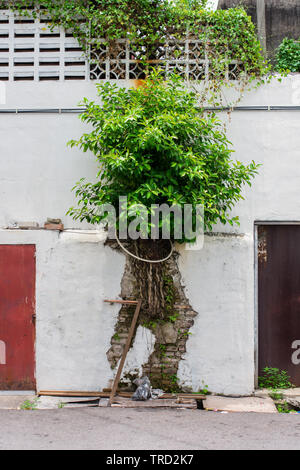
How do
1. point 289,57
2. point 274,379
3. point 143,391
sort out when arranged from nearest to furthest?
point 143,391 < point 274,379 < point 289,57

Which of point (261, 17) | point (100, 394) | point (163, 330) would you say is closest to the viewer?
point (100, 394)

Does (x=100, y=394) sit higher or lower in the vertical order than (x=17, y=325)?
lower

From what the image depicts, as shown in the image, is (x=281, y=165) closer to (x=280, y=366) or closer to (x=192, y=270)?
(x=192, y=270)

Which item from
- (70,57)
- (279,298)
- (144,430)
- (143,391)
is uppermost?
(70,57)

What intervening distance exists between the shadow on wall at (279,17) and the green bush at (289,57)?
100 cm

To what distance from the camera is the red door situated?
5.38 m

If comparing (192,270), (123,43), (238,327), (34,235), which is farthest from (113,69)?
(238,327)

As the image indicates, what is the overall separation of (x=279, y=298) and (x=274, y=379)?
102cm

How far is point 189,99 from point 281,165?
1.45 m

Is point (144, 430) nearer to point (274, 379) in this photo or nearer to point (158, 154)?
point (274, 379)

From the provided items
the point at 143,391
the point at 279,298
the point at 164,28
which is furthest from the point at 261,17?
the point at 143,391

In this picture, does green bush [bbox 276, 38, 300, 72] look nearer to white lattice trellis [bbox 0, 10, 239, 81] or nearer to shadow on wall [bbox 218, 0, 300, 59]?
white lattice trellis [bbox 0, 10, 239, 81]

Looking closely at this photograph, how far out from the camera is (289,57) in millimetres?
5570

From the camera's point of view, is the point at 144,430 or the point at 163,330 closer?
the point at 144,430
